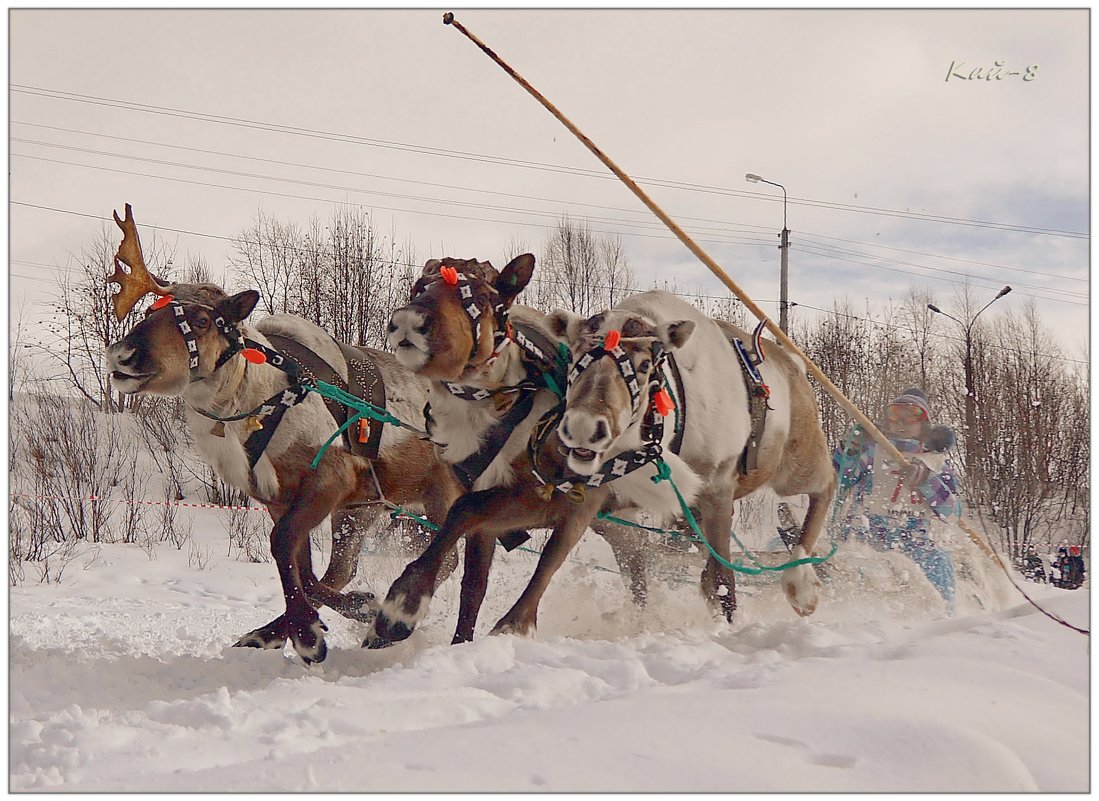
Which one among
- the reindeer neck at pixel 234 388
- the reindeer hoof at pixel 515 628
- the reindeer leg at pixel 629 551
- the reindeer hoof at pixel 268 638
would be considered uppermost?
the reindeer neck at pixel 234 388

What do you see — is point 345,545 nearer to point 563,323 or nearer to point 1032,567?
point 563,323

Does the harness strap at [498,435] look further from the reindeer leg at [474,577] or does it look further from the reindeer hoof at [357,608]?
the reindeer hoof at [357,608]

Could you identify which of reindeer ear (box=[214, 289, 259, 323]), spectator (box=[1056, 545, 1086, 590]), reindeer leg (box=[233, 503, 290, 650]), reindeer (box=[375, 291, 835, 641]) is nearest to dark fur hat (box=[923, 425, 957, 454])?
reindeer (box=[375, 291, 835, 641])

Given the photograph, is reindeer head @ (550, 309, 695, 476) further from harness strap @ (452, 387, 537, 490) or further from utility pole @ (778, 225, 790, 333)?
utility pole @ (778, 225, 790, 333)

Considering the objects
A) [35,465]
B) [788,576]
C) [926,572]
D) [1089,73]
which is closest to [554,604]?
[788,576]

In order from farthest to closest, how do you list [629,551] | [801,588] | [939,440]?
[939,440], [629,551], [801,588]

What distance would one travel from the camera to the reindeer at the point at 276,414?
449 centimetres

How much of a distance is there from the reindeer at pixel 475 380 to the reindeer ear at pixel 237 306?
107 centimetres

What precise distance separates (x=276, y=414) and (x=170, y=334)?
2.11 ft

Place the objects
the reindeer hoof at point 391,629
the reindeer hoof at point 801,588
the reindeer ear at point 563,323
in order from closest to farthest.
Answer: the reindeer hoof at point 391,629
the reindeer ear at point 563,323
the reindeer hoof at point 801,588

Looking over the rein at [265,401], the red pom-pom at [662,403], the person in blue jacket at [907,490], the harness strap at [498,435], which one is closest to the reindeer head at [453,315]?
the harness strap at [498,435]

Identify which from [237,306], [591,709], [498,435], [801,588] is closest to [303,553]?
[237,306]

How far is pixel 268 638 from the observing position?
5129 millimetres

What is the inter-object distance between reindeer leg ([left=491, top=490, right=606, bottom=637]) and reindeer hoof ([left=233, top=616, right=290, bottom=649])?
1497mm
